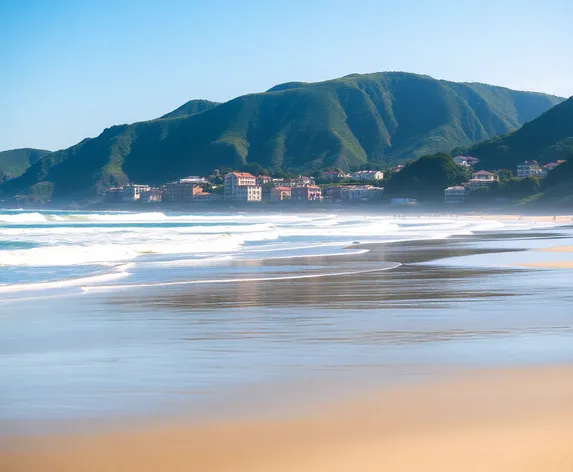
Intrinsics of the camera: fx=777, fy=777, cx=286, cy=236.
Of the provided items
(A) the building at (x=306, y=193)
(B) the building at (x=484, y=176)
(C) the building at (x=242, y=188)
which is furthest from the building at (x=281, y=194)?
(B) the building at (x=484, y=176)

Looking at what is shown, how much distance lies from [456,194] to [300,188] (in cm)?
3449

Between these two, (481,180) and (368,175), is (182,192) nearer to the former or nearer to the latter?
(368,175)

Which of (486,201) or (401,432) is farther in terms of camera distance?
(486,201)

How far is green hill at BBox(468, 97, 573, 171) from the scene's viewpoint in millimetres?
137250

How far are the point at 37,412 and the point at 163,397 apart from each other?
0.88 m

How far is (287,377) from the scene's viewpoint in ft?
20.6

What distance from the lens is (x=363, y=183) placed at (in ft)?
477

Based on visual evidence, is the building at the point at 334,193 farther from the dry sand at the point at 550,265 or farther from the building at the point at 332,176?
the dry sand at the point at 550,265

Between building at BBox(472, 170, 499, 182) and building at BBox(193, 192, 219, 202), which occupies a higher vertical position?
building at BBox(472, 170, 499, 182)

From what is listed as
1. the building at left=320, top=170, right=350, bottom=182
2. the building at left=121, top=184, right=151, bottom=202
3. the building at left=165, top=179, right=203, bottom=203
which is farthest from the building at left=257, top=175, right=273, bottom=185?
the building at left=121, top=184, right=151, bottom=202

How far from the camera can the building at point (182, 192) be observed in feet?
505

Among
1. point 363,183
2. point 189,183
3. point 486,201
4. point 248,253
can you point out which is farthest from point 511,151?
point 248,253

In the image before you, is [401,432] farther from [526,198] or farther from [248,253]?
[526,198]

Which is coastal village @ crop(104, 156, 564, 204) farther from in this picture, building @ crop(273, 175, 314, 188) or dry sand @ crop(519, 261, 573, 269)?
Result: dry sand @ crop(519, 261, 573, 269)
